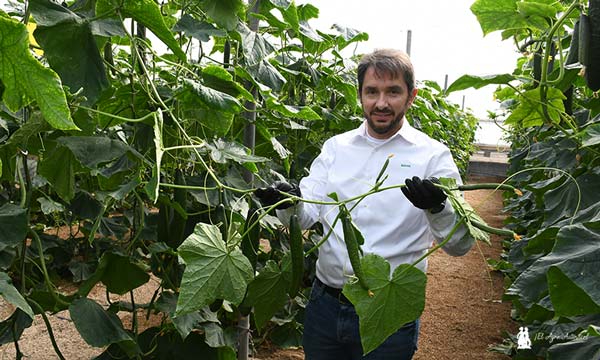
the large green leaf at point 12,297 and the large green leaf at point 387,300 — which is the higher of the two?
the large green leaf at point 12,297

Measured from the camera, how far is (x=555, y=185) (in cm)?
198

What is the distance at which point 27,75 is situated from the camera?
75 cm

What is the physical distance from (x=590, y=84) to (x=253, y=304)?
36.9 inches

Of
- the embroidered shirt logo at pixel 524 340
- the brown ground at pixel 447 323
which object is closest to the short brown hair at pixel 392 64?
the brown ground at pixel 447 323

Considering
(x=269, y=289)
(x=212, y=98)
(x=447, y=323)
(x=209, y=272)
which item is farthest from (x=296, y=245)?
(x=447, y=323)

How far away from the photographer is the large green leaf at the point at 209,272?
1211 millimetres

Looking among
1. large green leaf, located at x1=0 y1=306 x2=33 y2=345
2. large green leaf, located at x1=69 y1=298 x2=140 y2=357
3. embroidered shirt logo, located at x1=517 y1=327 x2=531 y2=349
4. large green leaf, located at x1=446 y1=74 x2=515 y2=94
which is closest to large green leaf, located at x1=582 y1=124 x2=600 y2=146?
large green leaf, located at x1=446 y1=74 x2=515 y2=94

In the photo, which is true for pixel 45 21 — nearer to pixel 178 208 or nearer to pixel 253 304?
pixel 178 208

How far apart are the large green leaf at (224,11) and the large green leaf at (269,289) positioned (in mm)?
670

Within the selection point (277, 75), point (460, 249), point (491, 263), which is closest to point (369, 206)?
point (460, 249)

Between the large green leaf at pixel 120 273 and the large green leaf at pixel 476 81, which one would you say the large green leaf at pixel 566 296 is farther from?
the large green leaf at pixel 120 273

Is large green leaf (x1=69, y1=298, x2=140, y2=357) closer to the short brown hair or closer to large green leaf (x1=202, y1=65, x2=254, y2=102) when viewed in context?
large green leaf (x1=202, y1=65, x2=254, y2=102)

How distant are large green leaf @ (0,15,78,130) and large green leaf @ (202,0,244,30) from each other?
98 centimetres

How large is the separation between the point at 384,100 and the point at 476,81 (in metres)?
0.41
